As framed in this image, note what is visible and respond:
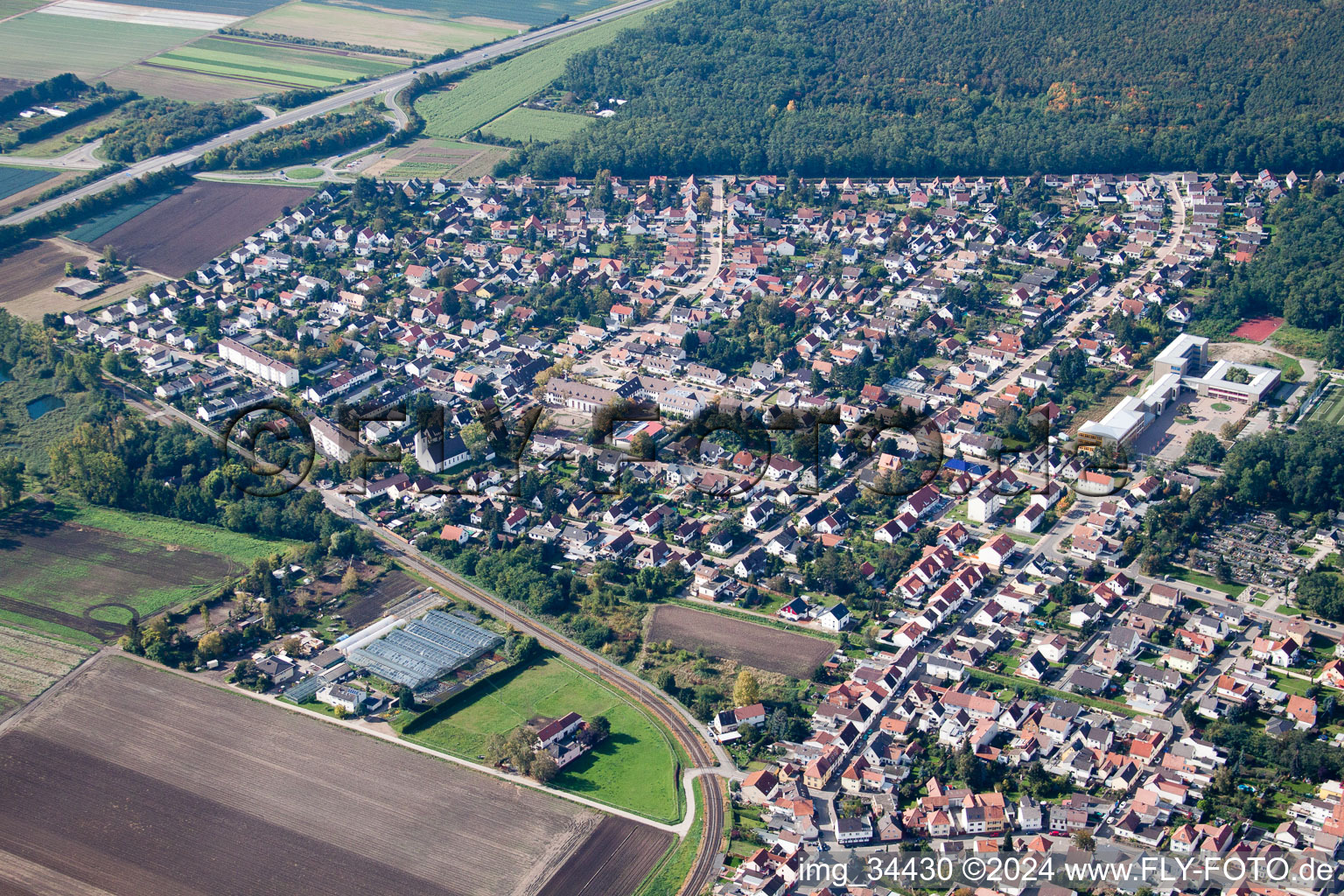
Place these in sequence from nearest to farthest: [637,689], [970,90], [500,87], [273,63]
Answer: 1. [637,689]
2. [970,90]
3. [500,87]
4. [273,63]

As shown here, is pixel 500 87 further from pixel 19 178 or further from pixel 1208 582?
pixel 1208 582

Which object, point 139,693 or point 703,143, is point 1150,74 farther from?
point 139,693

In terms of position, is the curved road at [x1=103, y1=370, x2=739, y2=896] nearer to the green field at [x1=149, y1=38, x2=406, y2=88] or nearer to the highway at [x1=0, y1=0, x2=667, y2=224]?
the highway at [x1=0, y1=0, x2=667, y2=224]

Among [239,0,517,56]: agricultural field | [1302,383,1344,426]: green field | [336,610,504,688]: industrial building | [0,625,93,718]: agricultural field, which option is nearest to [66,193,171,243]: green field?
[239,0,517,56]: agricultural field

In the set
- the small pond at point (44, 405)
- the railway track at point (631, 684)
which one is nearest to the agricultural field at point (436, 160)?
the small pond at point (44, 405)

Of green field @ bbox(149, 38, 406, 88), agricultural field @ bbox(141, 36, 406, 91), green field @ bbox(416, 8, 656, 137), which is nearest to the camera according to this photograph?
green field @ bbox(416, 8, 656, 137)

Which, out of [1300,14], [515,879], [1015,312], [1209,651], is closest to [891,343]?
[1015,312]

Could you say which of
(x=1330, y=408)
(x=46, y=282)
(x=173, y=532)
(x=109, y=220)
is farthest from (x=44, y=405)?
(x=1330, y=408)
